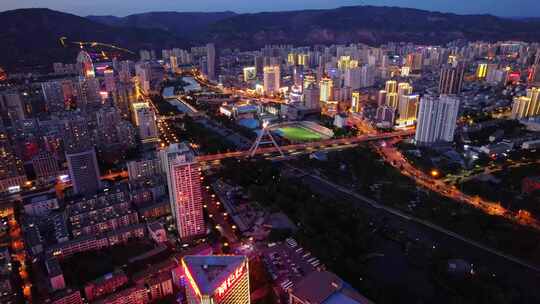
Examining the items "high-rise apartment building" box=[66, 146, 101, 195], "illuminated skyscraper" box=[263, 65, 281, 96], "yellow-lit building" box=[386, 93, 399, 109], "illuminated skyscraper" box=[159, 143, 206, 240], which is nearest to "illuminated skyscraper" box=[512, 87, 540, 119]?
"yellow-lit building" box=[386, 93, 399, 109]

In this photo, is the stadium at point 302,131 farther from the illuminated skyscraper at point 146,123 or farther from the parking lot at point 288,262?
the parking lot at point 288,262

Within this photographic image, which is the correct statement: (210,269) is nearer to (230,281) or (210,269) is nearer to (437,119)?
(230,281)

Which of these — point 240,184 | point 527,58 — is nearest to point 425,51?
point 527,58

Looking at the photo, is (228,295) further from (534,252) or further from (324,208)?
(534,252)

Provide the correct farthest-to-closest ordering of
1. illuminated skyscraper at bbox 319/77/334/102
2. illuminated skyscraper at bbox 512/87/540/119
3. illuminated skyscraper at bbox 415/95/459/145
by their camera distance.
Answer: illuminated skyscraper at bbox 319/77/334/102
illuminated skyscraper at bbox 512/87/540/119
illuminated skyscraper at bbox 415/95/459/145

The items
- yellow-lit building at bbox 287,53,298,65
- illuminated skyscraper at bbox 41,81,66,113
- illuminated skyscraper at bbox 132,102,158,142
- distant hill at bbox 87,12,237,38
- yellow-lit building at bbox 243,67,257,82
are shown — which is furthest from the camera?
distant hill at bbox 87,12,237,38

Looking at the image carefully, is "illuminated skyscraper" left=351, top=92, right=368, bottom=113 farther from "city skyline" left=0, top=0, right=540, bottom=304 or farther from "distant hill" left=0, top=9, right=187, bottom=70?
"distant hill" left=0, top=9, right=187, bottom=70

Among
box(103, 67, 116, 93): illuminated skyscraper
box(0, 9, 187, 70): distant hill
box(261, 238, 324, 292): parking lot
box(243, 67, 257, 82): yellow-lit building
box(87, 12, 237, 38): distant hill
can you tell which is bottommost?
box(261, 238, 324, 292): parking lot
